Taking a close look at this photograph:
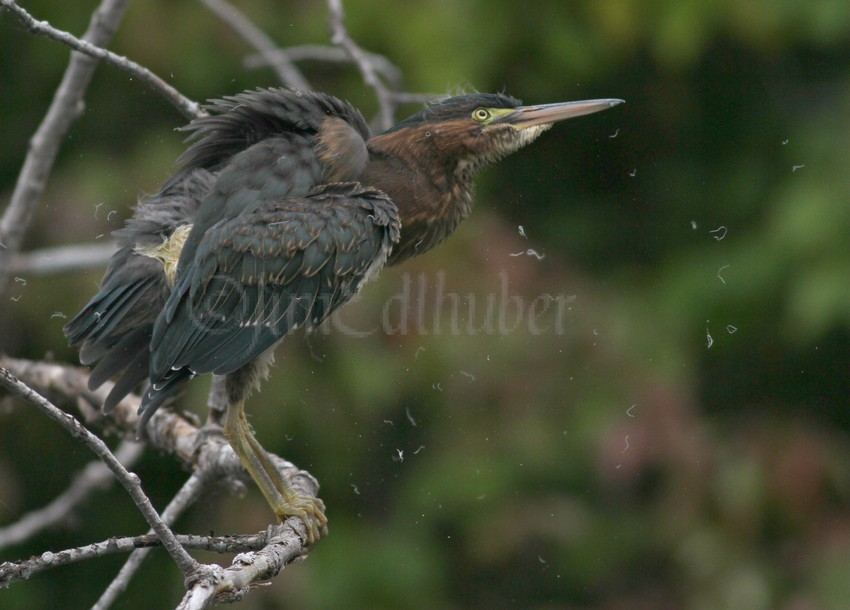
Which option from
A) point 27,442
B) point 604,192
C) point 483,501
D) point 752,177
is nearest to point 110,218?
point 27,442

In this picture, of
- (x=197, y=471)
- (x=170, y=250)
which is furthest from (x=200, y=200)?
(x=197, y=471)

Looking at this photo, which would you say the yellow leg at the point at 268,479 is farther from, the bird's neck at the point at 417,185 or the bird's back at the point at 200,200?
the bird's neck at the point at 417,185

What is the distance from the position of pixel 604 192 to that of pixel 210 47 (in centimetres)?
210

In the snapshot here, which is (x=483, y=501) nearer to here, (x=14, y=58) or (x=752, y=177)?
(x=752, y=177)

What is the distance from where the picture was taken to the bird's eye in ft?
11.1

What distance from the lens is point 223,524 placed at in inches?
202

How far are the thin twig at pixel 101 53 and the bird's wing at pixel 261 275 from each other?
43 cm

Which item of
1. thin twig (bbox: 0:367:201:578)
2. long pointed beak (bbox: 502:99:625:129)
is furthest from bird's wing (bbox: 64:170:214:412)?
thin twig (bbox: 0:367:201:578)

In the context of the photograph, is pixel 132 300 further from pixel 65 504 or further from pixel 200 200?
pixel 65 504

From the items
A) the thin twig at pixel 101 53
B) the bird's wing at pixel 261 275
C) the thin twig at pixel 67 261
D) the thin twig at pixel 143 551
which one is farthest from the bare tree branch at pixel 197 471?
the thin twig at pixel 101 53

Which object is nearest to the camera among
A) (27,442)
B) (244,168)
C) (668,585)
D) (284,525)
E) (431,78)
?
(284,525)

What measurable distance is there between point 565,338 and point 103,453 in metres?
3.52

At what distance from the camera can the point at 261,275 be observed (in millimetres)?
3125

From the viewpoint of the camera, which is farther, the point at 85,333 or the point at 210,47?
the point at 210,47
